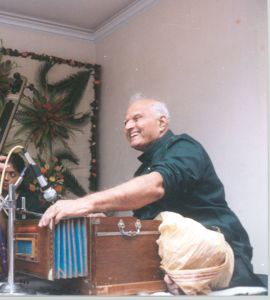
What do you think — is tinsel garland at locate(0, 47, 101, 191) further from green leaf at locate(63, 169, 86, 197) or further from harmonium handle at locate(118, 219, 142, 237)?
harmonium handle at locate(118, 219, 142, 237)

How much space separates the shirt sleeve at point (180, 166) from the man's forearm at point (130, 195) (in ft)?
0.10

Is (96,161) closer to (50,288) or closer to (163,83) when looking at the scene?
(163,83)

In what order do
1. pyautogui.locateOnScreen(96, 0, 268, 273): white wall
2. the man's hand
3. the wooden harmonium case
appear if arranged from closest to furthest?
the wooden harmonium case < the man's hand < pyautogui.locateOnScreen(96, 0, 268, 273): white wall

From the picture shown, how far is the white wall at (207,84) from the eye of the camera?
171cm

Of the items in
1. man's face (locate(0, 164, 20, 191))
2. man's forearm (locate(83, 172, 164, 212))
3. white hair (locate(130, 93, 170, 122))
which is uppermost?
white hair (locate(130, 93, 170, 122))

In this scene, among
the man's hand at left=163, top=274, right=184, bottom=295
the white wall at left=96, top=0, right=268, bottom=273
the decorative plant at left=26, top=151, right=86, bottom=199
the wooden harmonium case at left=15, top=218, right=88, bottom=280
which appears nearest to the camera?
the wooden harmonium case at left=15, top=218, right=88, bottom=280

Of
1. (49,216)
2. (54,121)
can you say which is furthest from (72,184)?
(49,216)

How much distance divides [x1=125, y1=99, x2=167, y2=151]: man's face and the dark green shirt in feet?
0.17

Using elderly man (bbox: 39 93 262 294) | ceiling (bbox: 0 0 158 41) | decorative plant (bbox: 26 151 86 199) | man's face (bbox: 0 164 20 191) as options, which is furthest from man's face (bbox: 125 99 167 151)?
man's face (bbox: 0 164 20 191)

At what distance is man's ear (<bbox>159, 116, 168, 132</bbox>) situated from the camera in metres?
1.80

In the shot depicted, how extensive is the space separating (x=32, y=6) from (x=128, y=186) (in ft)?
2.75

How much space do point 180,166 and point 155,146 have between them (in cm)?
21

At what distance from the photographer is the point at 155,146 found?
5.77ft

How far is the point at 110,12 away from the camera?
1.98m
